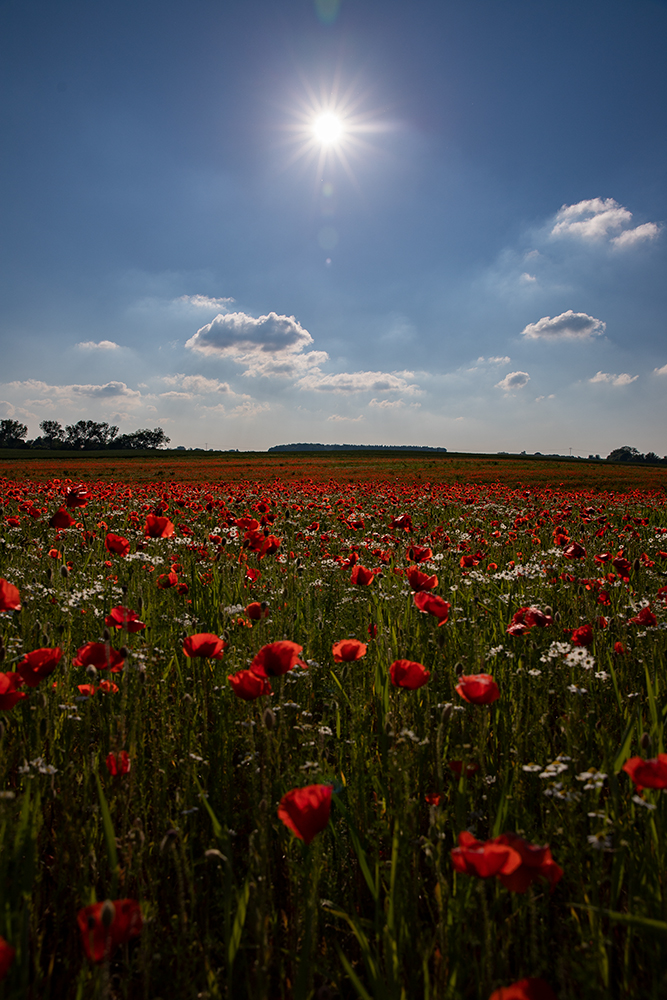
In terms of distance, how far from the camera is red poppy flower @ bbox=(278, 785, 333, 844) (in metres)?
1.12

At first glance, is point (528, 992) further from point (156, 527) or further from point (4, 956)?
point (156, 527)

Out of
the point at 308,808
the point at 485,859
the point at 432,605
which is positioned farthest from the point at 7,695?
the point at 432,605

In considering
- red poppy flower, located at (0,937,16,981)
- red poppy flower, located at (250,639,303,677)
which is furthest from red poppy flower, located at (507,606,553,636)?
red poppy flower, located at (0,937,16,981)

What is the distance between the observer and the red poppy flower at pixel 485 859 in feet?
2.96

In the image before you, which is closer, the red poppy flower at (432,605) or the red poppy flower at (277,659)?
the red poppy flower at (277,659)

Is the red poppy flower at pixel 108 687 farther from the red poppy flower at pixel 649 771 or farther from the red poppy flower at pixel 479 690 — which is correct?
the red poppy flower at pixel 649 771

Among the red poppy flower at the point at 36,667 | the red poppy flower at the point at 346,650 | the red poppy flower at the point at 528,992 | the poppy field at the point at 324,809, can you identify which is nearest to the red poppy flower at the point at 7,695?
the poppy field at the point at 324,809

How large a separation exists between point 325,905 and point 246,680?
66 centimetres

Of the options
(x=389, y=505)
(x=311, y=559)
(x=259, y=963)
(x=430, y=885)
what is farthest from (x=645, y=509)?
(x=259, y=963)

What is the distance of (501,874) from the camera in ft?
3.08

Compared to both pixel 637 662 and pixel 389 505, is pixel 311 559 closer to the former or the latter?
pixel 637 662

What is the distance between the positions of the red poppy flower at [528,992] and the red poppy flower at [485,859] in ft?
0.51

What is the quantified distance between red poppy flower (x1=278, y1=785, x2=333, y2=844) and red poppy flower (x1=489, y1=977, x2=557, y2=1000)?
441 millimetres

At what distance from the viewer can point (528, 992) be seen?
2.79 feet
